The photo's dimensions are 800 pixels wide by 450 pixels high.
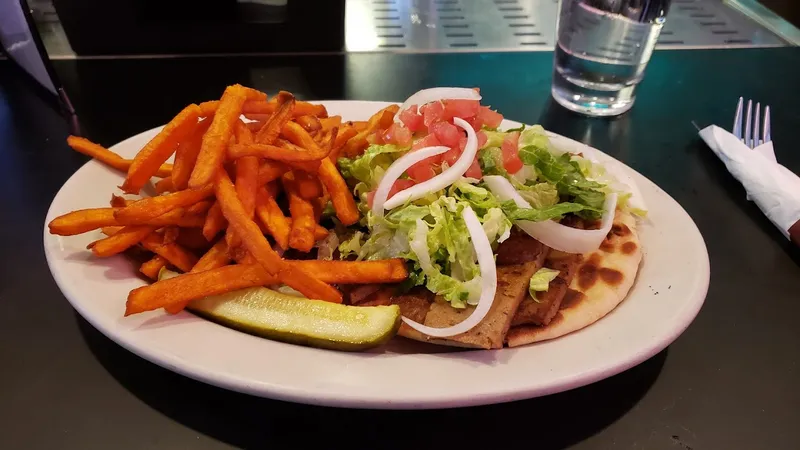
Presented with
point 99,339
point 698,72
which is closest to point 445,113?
point 99,339

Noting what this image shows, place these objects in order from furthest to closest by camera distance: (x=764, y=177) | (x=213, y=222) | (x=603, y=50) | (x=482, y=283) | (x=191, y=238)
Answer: (x=603, y=50) → (x=764, y=177) → (x=191, y=238) → (x=213, y=222) → (x=482, y=283)

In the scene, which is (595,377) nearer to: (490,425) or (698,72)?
(490,425)

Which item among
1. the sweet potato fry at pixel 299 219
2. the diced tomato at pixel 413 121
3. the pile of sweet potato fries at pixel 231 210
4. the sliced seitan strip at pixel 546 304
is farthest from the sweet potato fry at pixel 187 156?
the sliced seitan strip at pixel 546 304

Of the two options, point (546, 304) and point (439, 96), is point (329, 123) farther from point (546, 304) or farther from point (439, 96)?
point (546, 304)

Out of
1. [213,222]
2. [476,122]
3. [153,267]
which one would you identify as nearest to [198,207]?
[213,222]

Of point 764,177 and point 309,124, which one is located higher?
point 309,124

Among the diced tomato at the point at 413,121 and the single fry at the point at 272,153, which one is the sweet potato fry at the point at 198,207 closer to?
the single fry at the point at 272,153

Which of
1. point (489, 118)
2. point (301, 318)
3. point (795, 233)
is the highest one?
point (489, 118)
